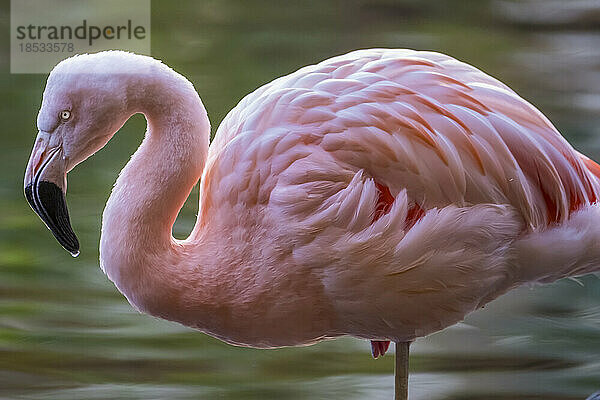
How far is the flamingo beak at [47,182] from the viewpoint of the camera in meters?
1.46

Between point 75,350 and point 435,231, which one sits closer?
point 435,231

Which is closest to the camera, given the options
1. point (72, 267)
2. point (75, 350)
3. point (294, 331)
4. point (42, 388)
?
point (294, 331)

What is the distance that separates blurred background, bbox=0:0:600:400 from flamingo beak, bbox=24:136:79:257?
31cm

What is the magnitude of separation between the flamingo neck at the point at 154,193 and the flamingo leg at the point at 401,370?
0.44 meters

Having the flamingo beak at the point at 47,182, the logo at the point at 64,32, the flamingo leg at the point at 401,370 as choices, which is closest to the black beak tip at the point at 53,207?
the flamingo beak at the point at 47,182

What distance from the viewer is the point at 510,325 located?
2529 mm

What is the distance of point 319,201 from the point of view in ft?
4.93

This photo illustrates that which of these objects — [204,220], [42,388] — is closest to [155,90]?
[204,220]

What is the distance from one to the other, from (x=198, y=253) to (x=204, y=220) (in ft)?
0.23

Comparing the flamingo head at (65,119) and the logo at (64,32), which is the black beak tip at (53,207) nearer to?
the flamingo head at (65,119)

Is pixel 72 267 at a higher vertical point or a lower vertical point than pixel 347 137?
lower

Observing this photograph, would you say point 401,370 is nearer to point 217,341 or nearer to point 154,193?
point 154,193

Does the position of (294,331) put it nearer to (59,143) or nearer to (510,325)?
(59,143)

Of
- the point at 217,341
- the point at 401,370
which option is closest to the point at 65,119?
the point at 401,370
